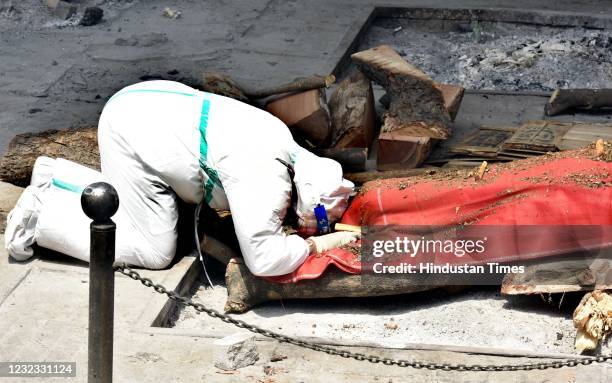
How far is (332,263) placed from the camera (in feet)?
18.7

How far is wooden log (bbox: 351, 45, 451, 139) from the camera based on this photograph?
7.56m

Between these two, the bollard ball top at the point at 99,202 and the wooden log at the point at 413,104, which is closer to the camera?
the bollard ball top at the point at 99,202

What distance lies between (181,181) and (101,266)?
187 centimetres

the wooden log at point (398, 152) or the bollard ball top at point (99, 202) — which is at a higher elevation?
the bollard ball top at point (99, 202)

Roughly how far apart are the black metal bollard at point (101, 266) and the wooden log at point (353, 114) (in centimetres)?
357

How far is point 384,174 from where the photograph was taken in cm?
→ 671

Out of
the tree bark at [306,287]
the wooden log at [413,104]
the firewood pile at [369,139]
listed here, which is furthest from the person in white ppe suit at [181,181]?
the wooden log at [413,104]

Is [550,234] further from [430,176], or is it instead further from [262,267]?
[262,267]

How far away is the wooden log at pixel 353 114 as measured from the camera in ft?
24.2

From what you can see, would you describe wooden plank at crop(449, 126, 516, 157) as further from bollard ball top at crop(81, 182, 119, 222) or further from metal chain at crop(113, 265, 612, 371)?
bollard ball top at crop(81, 182, 119, 222)

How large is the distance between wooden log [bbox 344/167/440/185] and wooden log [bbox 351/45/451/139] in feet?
2.60

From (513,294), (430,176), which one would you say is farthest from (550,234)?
(430,176)

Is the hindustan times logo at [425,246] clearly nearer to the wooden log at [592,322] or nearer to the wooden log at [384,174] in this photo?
the wooden log at [592,322]

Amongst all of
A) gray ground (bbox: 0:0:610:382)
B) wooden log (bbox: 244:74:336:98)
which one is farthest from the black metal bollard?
wooden log (bbox: 244:74:336:98)
